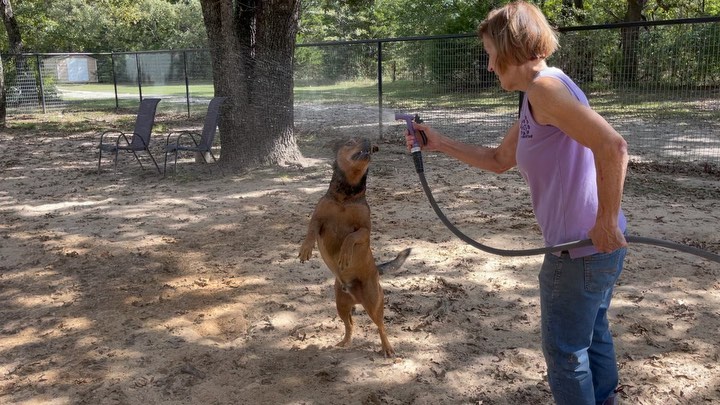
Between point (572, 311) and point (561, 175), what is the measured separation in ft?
1.71

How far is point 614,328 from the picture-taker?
4.29 m

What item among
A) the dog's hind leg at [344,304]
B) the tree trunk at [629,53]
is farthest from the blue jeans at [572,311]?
the tree trunk at [629,53]

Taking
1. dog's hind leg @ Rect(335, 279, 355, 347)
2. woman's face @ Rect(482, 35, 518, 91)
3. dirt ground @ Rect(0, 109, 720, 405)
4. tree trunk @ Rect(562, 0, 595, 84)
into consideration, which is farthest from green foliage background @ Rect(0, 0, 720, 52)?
woman's face @ Rect(482, 35, 518, 91)

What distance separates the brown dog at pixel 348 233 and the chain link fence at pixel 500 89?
7.22 m

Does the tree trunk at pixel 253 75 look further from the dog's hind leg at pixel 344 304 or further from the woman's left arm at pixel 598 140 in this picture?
the woman's left arm at pixel 598 140

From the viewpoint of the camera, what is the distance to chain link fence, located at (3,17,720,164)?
31.0 feet

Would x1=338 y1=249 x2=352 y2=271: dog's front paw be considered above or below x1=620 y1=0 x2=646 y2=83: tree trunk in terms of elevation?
below

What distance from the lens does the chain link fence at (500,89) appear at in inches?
372

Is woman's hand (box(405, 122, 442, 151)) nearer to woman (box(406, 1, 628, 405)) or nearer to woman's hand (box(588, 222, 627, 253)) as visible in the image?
woman (box(406, 1, 628, 405))

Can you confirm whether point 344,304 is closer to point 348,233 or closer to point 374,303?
point 374,303

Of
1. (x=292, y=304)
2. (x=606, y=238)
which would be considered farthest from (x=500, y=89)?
(x=606, y=238)

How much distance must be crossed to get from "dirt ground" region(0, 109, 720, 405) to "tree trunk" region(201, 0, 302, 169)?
1.63 m

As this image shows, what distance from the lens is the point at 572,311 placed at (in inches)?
95.7

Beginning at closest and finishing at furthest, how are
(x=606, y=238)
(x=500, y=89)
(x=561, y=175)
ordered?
1. (x=606, y=238)
2. (x=561, y=175)
3. (x=500, y=89)
